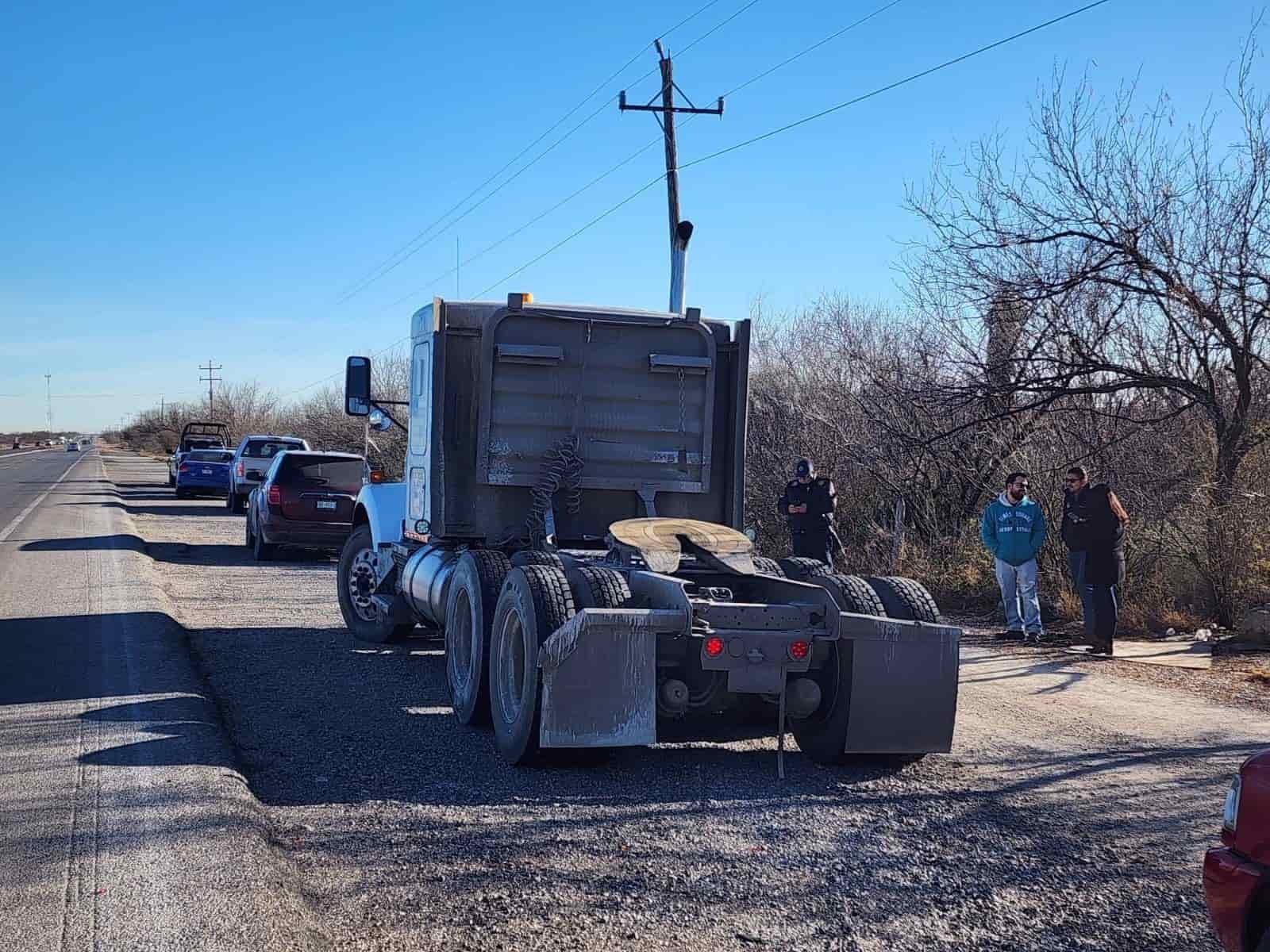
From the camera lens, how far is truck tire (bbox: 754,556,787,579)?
805 cm

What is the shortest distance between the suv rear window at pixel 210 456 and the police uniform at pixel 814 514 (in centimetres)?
2516

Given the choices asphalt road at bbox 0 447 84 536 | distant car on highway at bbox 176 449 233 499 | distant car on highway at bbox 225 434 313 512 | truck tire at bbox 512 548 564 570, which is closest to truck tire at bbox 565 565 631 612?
truck tire at bbox 512 548 564 570

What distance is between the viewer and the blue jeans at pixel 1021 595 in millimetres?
12836

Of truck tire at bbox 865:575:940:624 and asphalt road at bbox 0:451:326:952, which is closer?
asphalt road at bbox 0:451:326:952

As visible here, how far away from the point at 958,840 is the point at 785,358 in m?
18.2

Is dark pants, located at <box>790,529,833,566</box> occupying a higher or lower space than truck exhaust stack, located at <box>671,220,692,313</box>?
lower

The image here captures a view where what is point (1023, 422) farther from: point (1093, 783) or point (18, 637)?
point (18, 637)

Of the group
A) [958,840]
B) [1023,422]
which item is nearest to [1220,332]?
[1023,422]

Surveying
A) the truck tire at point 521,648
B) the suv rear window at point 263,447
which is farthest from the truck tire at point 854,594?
the suv rear window at point 263,447

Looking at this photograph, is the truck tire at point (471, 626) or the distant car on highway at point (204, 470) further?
the distant car on highway at point (204, 470)

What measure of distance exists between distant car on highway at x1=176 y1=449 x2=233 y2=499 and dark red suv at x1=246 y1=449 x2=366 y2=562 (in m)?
17.9

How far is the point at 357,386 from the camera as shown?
10.8m

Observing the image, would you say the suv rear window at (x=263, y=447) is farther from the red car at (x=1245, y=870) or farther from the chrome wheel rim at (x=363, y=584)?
the red car at (x=1245, y=870)

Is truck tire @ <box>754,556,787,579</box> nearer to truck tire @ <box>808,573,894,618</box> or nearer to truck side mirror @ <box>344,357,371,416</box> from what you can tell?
truck tire @ <box>808,573,894,618</box>
